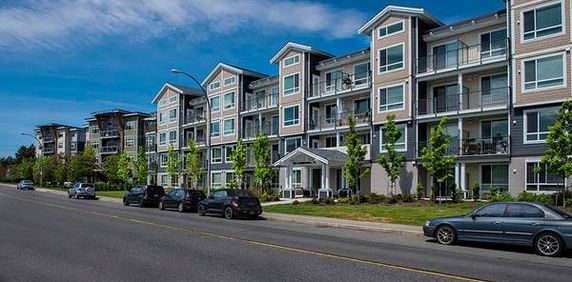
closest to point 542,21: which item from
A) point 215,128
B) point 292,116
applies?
point 292,116

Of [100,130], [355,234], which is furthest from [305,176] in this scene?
[100,130]

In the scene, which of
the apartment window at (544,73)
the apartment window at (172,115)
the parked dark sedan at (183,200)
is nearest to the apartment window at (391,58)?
the apartment window at (544,73)

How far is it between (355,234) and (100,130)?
94.4 m

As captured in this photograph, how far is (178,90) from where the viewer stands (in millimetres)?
70062

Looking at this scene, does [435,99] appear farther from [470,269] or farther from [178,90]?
[178,90]

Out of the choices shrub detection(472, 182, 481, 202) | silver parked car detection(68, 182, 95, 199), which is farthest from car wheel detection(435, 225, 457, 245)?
silver parked car detection(68, 182, 95, 199)

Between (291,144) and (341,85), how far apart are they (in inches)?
314

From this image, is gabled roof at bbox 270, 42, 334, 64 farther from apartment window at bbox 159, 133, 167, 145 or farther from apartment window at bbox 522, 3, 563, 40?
apartment window at bbox 159, 133, 167, 145

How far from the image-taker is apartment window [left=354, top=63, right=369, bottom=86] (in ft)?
143

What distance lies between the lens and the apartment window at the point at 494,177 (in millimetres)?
33469

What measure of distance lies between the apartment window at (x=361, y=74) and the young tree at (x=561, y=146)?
18.7 m

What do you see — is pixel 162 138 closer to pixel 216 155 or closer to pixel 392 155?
pixel 216 155

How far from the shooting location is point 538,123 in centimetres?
3162

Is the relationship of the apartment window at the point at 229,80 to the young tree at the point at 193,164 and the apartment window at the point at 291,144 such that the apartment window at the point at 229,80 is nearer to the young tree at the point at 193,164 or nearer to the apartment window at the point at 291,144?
the young tree at the point at 193,164
